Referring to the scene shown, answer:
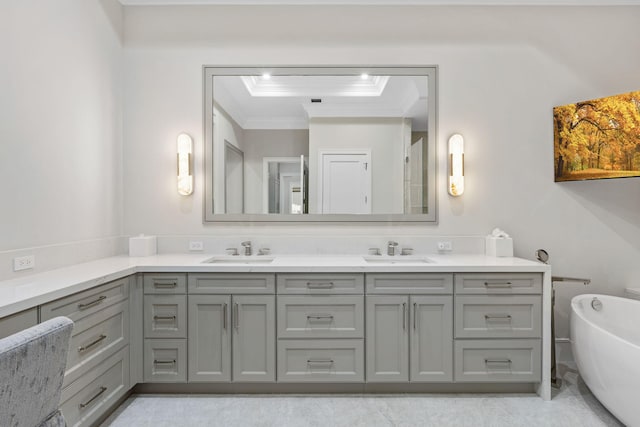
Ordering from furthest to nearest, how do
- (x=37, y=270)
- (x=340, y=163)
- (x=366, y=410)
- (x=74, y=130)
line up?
1. (x=340, y=163)
2. (x=74, y=130)
3. (x=366, y=410)
4. (x=37, y=270)

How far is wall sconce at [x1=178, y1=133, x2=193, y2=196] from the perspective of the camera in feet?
9.53

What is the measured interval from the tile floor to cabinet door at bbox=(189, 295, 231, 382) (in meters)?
0.19

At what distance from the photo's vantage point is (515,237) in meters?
2.91

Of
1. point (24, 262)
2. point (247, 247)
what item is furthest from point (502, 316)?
point (24, 262)

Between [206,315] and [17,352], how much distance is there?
1531mm

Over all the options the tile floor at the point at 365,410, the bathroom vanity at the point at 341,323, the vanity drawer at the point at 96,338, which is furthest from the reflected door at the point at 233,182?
the tile floor at the point at 365,410

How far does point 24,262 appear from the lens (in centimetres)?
200

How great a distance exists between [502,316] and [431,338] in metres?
0.49

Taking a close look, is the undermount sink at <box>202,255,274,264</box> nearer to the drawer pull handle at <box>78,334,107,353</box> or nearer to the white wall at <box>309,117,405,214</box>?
the white wall at <box>309,117,405,214</box>

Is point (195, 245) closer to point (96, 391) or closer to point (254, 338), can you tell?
point (254, 338)

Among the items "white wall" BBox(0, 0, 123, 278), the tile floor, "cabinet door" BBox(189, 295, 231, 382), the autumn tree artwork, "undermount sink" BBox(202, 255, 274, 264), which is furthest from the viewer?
"undermount sink" BBox(202, 255, 274, 264)

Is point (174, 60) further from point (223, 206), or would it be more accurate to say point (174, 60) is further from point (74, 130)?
point (223, 206)

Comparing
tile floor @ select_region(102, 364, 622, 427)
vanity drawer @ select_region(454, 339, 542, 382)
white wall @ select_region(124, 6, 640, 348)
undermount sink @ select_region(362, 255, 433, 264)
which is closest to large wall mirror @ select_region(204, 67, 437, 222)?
white wall @ select_region(124, 6, 640, 348)

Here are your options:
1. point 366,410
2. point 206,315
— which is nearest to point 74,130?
point 206,315
